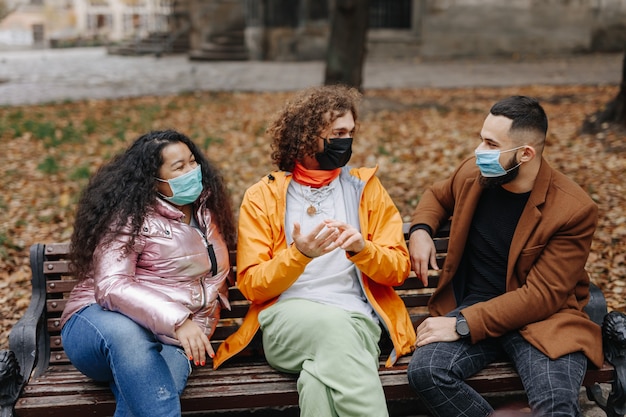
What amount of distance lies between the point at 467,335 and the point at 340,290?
61cm

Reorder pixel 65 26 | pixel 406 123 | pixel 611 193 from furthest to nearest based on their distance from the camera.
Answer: pixel 65 26
pixel 406 123
pixel 611 193

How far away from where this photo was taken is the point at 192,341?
3.06 metres

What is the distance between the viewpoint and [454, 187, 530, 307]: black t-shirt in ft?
11.2

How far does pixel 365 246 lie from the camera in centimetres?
320

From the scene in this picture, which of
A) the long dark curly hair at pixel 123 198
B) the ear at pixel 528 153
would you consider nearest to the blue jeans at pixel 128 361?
the long dark curly hair at pixel 123 198

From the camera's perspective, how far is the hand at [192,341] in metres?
3.05

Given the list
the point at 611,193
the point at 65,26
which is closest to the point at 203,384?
the point at 611,193

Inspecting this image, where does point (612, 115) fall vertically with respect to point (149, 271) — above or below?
above

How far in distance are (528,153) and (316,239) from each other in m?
1.05

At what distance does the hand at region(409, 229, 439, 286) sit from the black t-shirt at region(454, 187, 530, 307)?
0.17 metres

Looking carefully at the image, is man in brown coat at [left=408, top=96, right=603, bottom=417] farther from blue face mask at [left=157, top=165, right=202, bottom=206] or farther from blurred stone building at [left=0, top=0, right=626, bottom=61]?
blurred stone building at [left=0, top=0, right=626, bottom=61]

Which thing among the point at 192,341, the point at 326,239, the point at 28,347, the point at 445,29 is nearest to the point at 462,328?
the point at 326,239

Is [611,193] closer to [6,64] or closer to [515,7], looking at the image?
[515,7]

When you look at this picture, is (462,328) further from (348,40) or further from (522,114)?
(348,40)
